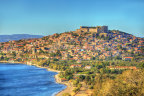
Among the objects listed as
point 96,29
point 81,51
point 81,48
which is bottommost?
point 81,51

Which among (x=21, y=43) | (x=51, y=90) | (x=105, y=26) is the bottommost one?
(x=51, y=90)

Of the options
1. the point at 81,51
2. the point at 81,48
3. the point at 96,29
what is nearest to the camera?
the point at 81,51

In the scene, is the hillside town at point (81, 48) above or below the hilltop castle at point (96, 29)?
below

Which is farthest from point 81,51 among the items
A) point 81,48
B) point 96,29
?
point 96,29

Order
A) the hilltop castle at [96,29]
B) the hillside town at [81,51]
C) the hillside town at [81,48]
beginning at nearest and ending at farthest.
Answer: the hillside town at [81,51]
the hillside town at [81,48]
the hilltop castle at [96,29]

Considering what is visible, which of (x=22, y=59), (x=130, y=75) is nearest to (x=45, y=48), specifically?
(x=22, y=59)

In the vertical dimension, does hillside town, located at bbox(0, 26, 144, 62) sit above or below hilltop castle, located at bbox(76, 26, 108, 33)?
below

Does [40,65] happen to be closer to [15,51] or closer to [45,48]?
[45,48]

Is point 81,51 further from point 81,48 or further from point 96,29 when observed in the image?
point 96,29
